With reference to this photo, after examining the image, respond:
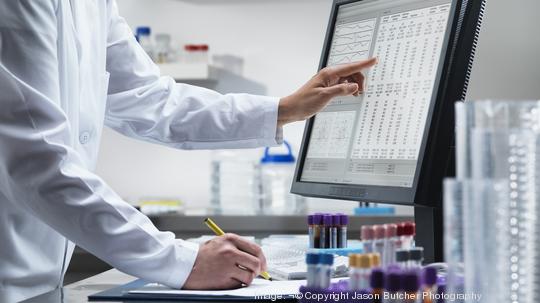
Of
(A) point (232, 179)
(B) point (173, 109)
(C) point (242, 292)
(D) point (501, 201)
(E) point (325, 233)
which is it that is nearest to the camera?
(D) point (501, 201)

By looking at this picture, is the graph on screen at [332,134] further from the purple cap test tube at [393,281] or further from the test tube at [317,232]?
the purple cap test tube at [393,281]

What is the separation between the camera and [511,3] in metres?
2.87

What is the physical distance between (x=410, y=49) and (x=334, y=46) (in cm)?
27

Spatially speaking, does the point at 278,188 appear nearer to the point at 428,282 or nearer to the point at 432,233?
the point at 432,233

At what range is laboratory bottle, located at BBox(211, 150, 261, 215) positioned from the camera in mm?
3404

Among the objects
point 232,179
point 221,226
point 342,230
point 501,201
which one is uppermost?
point 501,201

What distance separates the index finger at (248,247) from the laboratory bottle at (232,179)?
88.6 inches

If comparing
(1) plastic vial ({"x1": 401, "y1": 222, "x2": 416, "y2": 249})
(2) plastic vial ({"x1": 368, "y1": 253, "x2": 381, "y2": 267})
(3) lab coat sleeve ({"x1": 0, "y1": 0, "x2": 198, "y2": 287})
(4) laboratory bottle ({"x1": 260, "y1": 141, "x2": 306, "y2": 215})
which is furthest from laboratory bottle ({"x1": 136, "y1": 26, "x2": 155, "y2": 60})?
(2) plastic vial ({"x1": 368, "y1": 253, "x2": 381, "y2": 267})

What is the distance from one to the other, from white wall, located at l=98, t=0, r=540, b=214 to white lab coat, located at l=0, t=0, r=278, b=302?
175cm

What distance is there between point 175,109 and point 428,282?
1.02 m

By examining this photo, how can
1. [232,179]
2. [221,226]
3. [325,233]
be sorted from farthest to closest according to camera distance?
[232,179] → [221,226] → [325,233]

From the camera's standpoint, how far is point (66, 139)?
44.6 inches

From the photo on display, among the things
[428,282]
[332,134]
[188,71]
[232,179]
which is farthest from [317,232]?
[232,179]

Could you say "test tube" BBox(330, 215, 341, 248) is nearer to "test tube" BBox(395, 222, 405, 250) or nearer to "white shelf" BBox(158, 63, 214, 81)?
"test tube" BBox(395, 222, 405, 250)
